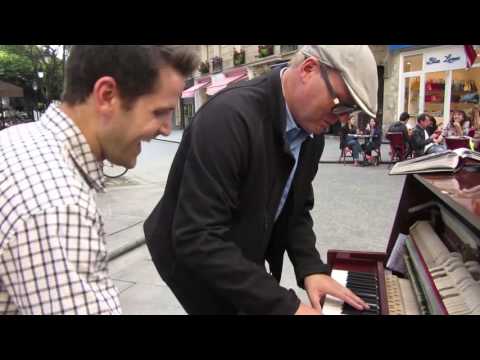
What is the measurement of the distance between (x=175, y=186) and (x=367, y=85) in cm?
82

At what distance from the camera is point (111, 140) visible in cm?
111

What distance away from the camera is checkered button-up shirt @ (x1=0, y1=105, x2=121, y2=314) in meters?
0.81

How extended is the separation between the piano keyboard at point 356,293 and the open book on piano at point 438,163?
0.60 m

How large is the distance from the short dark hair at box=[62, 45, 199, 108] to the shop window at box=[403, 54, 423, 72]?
19.6 m

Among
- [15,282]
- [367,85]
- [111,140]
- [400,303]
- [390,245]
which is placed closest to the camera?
[15,282]

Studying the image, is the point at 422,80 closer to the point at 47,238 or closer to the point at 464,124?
the point at 464,124

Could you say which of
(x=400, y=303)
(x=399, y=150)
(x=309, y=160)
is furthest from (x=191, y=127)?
(x=399, y=150)

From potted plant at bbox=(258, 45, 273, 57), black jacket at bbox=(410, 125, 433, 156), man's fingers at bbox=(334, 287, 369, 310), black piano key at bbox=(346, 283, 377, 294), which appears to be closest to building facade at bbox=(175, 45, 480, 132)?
potted plant at bbox=(258, 45, 273, 57)

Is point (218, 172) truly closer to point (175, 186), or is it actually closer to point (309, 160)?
point (175, 186)

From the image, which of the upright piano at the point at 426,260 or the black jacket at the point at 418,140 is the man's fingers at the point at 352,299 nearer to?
the upright piano at the point at 426,260

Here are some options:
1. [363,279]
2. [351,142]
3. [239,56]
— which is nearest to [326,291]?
[363,279]

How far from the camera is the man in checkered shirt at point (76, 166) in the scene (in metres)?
0.82

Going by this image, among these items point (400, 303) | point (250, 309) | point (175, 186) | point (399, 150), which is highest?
point (175, 186)

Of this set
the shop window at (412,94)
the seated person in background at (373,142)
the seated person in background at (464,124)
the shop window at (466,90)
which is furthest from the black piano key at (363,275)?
the shop window at (412,94)
